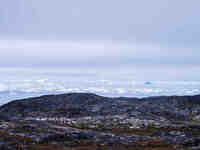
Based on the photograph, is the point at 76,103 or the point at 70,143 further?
the point at 76,103

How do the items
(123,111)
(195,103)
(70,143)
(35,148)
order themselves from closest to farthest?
1. (35,148)
2. (70,143)
3. (123,111)
4. (195,103)

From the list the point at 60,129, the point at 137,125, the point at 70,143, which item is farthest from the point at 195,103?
the point at 70,143

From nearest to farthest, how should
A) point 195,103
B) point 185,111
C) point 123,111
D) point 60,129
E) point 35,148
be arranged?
point 35,148
point 60,129
point 123,111
point 185,111
point 195,103

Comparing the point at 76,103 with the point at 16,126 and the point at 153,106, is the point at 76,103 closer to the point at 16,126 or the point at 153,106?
the point at 153,106

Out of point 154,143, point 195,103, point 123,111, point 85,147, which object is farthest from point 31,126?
point 195,103

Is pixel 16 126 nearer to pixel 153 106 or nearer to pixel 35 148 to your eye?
pixel 35 148

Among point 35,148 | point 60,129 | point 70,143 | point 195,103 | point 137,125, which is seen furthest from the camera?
point 195,103
